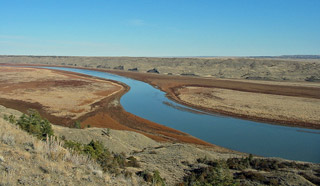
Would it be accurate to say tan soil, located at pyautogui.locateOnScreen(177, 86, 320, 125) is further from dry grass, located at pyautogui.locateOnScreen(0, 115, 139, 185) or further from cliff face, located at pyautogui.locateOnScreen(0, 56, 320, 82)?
cliff face, located at pyautogui.locateOnScreen(0, 56, 320, 82)

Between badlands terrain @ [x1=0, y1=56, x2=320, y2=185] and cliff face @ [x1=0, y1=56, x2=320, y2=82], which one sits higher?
cliff face @ [x1=0, y1=56, x2=320, y2=82]

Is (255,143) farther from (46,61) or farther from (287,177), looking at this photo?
(46,61)

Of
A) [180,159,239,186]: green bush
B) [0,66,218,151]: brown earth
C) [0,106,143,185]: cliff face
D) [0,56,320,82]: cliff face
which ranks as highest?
[0,56,320,82]: cliff face

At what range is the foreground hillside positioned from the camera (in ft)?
18.5

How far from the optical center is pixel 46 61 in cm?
17212

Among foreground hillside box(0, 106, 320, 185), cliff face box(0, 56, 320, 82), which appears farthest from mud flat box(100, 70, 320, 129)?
cliff face box(0, 56, 320, 82)

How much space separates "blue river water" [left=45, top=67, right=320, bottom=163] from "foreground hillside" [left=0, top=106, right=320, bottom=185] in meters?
7.13

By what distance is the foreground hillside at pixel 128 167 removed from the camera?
5625 millimetres

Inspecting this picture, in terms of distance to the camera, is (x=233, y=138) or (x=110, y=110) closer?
(x=233, y=138)

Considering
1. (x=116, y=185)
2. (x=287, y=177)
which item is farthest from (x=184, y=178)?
(x=116, y=185)

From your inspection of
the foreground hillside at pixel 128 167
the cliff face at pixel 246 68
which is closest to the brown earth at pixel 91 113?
the foreground hillside at pixel 128 167

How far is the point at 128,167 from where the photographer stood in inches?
433

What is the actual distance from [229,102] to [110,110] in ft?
67.4

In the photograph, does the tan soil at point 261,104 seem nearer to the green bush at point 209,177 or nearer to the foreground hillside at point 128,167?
the foreground hillside at point 128,167
